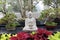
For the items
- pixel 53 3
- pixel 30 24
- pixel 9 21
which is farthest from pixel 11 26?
pixel 53 3

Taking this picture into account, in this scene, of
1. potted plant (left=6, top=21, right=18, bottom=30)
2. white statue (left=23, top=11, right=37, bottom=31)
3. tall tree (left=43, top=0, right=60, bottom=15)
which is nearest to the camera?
white statue (left=23, top=11, right=37, bottom=31)

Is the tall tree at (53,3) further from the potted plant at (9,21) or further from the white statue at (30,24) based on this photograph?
the potted plant at (9,21)

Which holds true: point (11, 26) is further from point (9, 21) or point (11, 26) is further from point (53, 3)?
point (53, 3)

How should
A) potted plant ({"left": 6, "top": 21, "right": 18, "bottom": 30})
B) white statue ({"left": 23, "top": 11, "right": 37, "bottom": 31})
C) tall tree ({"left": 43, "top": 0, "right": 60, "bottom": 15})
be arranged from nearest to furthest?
white statue ({"left": 23, "top": 11, "right": 37, "bottom": 31}), potted plant ({"left": 6, "top": 21, "right": 18, "bottom": 30}), tall tree ({"left": 43, "top": 0, "right": 60, "bottom": 15})

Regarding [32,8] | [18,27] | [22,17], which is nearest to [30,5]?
[32,8]

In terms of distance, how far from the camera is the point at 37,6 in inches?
167

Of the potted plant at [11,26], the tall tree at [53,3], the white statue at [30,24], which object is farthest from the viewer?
the tall tree at [53,3]

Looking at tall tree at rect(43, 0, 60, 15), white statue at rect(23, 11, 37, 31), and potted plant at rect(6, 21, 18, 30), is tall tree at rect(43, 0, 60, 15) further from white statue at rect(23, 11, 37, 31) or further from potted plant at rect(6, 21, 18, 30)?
potted plant at rect(6, 21, 18, 30)

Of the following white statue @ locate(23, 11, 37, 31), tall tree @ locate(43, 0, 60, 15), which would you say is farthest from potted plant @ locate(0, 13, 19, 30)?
tall tree @ locate(43, 0, 60, 15)

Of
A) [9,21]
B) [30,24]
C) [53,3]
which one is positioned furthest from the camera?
[53,3]

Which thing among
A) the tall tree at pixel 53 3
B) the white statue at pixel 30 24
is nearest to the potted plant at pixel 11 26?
the white statue at pixel 30 24

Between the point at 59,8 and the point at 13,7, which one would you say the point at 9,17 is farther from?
the point at 59,8

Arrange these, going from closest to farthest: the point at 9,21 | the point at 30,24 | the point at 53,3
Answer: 1. the point at 30,24
2. the point at 9,21
3. the point at 53,3

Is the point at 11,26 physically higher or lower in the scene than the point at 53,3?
lower
